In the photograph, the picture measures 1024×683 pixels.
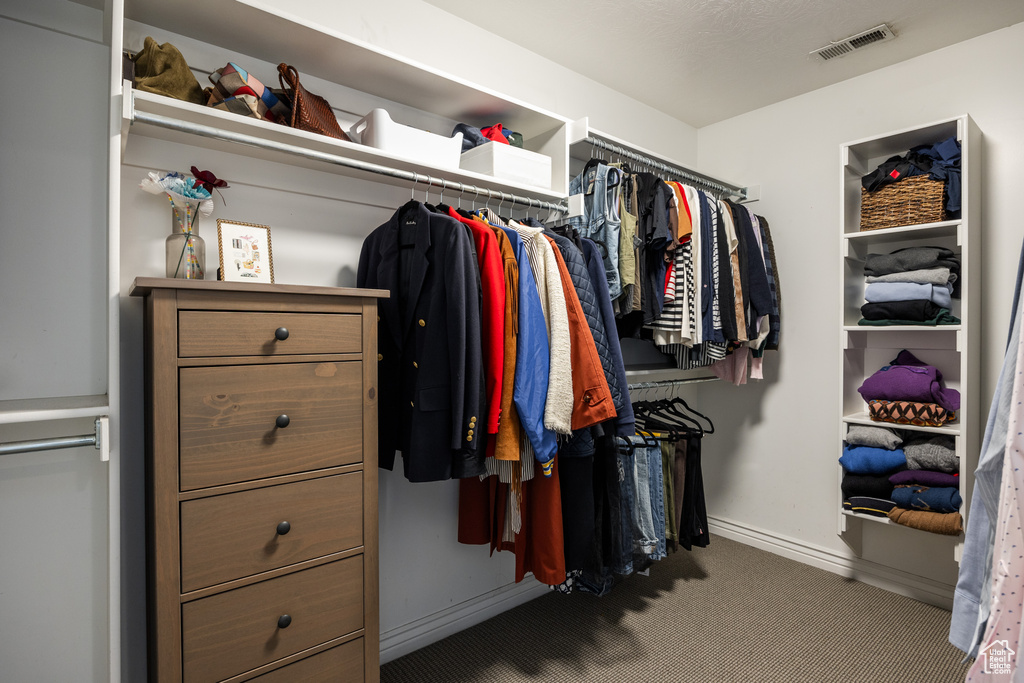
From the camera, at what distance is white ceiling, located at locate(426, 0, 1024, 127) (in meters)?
2.12

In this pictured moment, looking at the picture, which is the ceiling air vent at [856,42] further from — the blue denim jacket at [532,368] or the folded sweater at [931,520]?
the folded sweater at [931,520]

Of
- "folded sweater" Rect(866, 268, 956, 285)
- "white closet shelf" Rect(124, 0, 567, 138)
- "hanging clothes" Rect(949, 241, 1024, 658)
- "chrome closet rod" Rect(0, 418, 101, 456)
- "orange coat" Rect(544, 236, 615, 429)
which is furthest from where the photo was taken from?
"folded sweater" Rect(866, 268, 956, 285)

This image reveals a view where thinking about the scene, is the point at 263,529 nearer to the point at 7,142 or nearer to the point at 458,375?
the point at 458,375

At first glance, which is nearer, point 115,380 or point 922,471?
point 115,380

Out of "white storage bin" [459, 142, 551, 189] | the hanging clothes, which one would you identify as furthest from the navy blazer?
the hanging clothes

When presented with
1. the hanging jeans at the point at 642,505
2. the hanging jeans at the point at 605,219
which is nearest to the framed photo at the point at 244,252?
the hanging jeans at the point at 605,219

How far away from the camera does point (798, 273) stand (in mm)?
2957

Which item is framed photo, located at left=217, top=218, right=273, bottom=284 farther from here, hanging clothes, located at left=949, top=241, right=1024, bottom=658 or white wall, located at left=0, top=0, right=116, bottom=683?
hanging clothes, located at left=949, top=241, right=1024, bottom=658

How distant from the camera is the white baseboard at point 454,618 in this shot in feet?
6.63

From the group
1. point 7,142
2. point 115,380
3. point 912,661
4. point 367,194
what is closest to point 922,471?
point 912,661

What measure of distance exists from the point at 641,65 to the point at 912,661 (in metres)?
2.70

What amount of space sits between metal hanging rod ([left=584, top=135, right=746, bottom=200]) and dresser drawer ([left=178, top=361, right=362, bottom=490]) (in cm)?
152

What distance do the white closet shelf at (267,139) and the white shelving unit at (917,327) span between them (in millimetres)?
1680

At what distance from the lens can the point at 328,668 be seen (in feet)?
4.49
